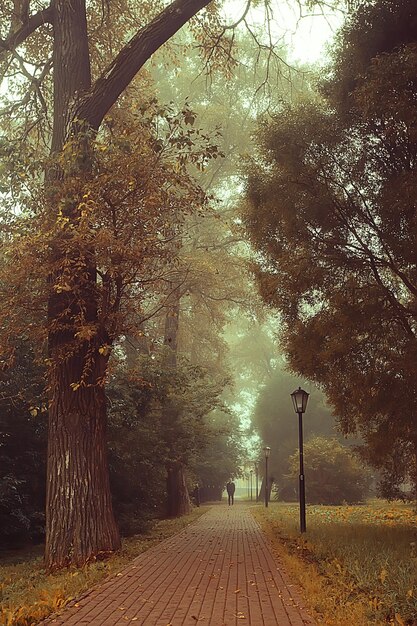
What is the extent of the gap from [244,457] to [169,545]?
3169 centimetres

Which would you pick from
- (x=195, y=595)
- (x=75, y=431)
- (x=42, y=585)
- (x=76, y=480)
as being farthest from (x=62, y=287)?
(x=195, y=595)

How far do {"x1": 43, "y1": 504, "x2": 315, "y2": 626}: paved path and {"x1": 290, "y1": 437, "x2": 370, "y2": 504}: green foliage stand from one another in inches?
835

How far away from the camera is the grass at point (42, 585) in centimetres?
513

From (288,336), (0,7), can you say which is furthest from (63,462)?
(0,7)

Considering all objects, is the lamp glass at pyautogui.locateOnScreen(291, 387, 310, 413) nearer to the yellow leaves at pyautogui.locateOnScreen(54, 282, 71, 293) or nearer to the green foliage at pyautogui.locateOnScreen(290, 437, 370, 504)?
the yellow leaves at pyautogui.locateOnScreen(54, 282, 71, 293)

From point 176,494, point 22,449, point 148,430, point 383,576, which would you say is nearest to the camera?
point 383,576

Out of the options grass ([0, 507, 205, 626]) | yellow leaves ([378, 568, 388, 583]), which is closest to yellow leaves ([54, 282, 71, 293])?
grass ([0, 507, 205, 626])

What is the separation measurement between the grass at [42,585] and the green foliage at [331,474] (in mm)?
20484

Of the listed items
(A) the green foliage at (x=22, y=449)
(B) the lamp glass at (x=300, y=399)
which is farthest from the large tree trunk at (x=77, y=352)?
(B) the lamp glass at (x=300, y=399)

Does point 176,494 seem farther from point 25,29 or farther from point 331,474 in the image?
point 25,29

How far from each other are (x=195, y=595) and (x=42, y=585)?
2040mm

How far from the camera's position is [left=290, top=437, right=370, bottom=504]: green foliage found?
1164 inches

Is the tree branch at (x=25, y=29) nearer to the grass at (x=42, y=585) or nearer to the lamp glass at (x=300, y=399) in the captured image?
the grass at (x=42, y=585)

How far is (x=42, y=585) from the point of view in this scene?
6.72 meters
